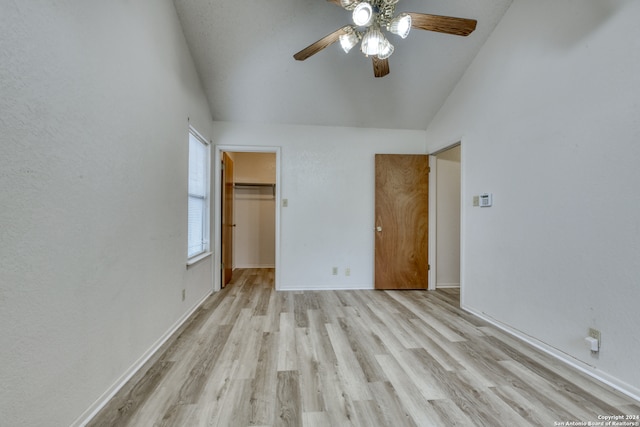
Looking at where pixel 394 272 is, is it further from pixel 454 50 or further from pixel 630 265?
pixel 454 50

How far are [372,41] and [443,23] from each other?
47 centimetres

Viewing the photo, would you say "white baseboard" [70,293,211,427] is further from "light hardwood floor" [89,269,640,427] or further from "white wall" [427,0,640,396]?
"white wall" [427,0,640,396]

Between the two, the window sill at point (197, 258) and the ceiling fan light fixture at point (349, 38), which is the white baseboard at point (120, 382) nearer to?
the window sill at point (197, 258)

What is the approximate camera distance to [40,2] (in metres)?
1.09

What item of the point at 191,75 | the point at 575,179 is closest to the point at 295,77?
the point at 191,75

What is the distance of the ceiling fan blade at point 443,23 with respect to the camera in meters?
1.70

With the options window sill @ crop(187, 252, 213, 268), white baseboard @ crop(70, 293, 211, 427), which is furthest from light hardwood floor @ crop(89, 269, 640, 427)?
window sill @ crop(187, 252, 213, 268)

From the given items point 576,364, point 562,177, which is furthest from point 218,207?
point 576,364

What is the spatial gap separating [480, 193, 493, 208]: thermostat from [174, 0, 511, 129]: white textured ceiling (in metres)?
1.50

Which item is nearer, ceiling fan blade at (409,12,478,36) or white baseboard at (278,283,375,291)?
ceiling fan blade at (409,12,478,36)

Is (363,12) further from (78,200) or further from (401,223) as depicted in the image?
(401,223)

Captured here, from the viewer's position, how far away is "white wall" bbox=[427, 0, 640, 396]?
1615 mm

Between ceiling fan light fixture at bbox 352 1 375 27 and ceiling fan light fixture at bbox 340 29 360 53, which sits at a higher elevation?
ceiling fan light fixture at bbox 340 29 360 53

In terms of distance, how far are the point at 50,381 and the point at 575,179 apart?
330 cm
